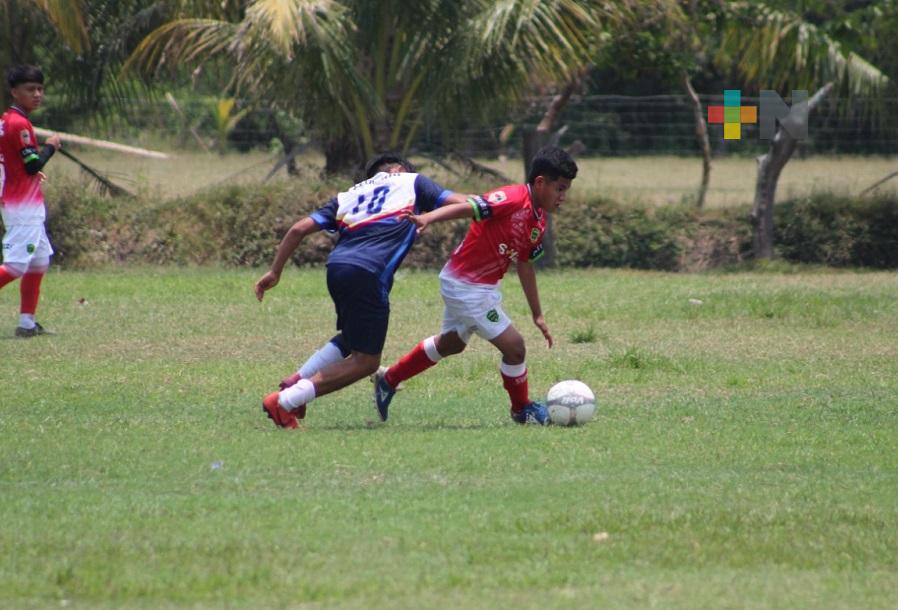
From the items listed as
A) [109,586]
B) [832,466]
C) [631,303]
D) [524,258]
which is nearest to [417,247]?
[631,303]

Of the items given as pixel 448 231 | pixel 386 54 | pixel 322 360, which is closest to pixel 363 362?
pixel 322 360

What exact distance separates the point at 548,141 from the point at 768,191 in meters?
3.22

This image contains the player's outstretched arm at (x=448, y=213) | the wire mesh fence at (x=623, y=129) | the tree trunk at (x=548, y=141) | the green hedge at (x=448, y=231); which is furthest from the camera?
the wire mesh fence at (x=623, y=129)

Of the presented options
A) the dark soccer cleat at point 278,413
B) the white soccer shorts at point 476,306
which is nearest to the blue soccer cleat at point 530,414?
the white soccer shorts at point 476,306

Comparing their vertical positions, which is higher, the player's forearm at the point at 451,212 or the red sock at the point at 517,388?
the player's forearm at the point at 451,212

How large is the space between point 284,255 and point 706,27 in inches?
553

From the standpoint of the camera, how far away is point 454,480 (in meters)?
6.71

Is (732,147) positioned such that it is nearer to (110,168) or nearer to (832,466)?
(110,168)

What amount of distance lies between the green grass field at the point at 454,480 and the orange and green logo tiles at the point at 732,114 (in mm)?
10543

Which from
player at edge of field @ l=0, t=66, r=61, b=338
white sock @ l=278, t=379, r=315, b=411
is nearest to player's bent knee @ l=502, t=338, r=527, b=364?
white sock @ l=278, t=379, r=315, b=411

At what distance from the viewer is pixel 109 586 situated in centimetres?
506

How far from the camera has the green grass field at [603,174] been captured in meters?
20.6

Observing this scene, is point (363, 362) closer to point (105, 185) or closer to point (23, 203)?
point (23, 203)

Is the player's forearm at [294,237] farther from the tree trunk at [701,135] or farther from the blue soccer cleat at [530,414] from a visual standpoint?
the tree trunk at [701,135]
